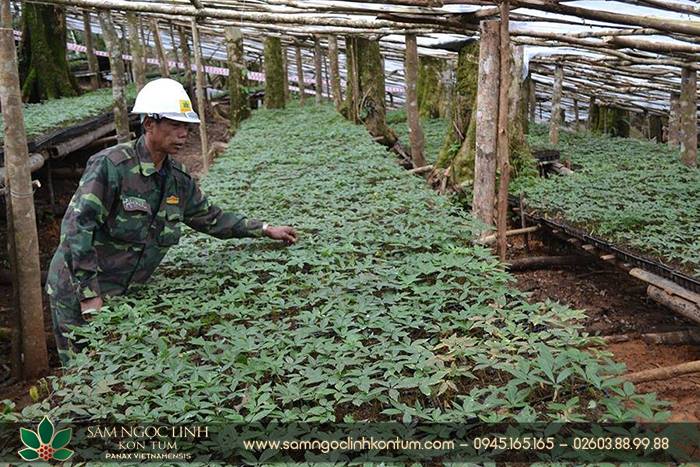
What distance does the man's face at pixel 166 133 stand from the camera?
12.3ft

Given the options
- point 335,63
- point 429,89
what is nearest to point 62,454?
point 335,63

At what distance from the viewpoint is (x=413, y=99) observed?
35.2 feet

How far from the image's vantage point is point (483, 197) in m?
6.01

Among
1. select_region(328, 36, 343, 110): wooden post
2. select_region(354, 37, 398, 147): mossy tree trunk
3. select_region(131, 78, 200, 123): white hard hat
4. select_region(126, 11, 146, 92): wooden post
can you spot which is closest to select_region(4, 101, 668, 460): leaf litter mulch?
select_region(131, 78, 200, 123): white hard hat

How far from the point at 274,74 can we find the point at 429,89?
541 centimetres

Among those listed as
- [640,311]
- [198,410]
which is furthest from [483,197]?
[198,410]

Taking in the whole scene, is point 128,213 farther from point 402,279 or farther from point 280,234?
point 402,279

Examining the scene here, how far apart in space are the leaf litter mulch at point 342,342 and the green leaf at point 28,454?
153 millimetres

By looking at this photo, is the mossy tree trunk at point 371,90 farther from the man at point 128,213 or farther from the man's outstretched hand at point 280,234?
the man at point 128,213

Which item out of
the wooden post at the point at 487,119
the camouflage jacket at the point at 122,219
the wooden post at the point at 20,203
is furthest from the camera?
the wooden post at the point at 487,119

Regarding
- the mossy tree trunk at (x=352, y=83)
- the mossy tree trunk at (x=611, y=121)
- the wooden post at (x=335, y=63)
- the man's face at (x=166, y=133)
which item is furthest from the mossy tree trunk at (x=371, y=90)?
the mossy tree trunk at (x=611, y=121)

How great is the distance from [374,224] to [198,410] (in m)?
2.62

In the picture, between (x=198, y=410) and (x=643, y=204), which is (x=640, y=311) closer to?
(x=643, y=204)

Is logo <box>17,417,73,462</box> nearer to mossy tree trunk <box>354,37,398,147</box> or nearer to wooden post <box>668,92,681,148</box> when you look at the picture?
mossy tree trunk <box>354,37,398,147</box>
